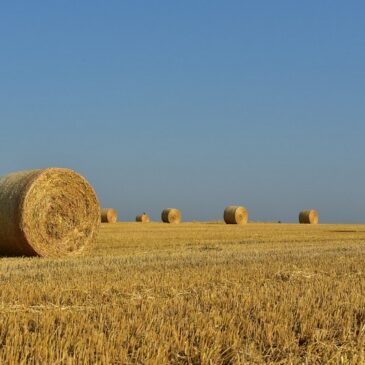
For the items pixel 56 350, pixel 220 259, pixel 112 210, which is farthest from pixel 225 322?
pixel 112 210

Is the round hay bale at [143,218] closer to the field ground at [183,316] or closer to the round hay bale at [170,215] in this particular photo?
the round hay bale at [170,215]

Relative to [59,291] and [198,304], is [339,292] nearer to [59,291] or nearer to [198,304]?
[198,304]

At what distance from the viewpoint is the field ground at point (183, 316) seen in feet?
12.5

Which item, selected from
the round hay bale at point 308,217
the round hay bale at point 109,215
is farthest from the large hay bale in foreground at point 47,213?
the round hay bale at point 308,217

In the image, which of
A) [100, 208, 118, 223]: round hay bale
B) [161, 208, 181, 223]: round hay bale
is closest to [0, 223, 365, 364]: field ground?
[100, 208, 118, 223]: round hay bale

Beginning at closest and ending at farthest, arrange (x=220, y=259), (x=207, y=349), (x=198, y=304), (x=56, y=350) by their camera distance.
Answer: (x=56, y=350), (x=207, y=349), (x=198, y=304), (x=220, y=259)

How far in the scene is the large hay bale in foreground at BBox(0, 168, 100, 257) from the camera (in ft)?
40.3

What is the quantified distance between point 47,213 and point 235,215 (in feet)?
63.9

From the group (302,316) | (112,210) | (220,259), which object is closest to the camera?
(302,316)

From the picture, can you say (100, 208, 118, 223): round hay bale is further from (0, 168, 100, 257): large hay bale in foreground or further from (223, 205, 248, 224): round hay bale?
(0, 168, 100, 257): large hay bale in foreground

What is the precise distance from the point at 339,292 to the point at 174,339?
287cm

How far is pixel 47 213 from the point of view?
511 inches

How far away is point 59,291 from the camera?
607cm

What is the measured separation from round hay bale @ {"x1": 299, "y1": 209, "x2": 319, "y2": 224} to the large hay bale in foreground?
935 inches
